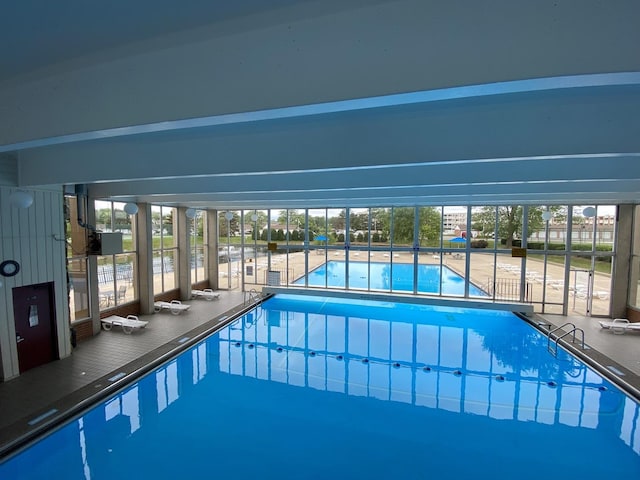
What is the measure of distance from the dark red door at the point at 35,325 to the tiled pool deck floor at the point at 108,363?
26 cm

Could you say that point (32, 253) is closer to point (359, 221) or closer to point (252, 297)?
point (252, 297)

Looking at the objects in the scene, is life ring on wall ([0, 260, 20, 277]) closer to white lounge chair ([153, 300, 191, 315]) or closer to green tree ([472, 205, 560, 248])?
white lounge chair ([153, 300, 191, 315])

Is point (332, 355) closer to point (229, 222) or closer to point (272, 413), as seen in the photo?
point (272, 413)

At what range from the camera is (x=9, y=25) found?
190 cm

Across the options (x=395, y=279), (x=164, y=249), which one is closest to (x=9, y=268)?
(x=164, y=249)

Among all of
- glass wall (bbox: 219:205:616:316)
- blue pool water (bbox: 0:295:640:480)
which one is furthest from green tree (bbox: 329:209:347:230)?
blue pool water (bbox: 0:295:640:480)

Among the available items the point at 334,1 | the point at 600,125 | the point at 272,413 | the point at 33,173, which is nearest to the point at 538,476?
the point at 272,413

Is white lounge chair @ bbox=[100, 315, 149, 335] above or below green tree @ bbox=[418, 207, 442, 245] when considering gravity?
below

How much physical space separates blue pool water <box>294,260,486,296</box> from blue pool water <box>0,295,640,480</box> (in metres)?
4.83

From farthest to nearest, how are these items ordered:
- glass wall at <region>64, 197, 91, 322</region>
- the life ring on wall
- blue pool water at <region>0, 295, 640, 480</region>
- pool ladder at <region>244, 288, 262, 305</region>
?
pool ladder at <region>244, 288, 262, 305</region> → glass wall at <region>64, 197, 91, 322</region> → the life ring on wall → blue pool water at <region>0, 295, 640, 480</region>

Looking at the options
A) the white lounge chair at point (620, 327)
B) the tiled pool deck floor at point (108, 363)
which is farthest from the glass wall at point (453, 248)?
the tiled pool deck floor at point (108, 363)

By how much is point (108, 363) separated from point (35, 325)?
1.61 meters

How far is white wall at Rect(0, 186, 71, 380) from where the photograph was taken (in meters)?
5.84

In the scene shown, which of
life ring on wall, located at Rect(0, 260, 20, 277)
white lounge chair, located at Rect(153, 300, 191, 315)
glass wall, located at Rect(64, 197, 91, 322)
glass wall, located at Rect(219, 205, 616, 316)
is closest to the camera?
life ring on wall, located at Rect(0, 260, 20, 277)
